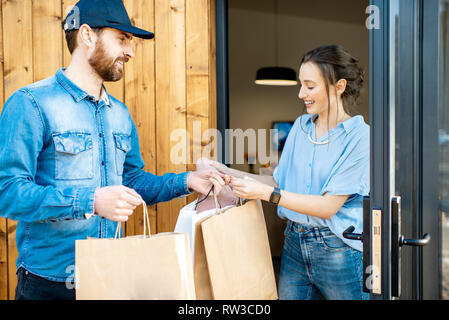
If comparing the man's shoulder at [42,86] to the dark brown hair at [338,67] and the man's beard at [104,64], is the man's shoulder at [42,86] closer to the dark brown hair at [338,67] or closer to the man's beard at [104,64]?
the man's beard at [104,64]

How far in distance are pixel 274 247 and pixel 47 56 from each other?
298 centimetres

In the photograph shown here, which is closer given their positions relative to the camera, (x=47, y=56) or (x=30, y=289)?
(x=30, y=289)

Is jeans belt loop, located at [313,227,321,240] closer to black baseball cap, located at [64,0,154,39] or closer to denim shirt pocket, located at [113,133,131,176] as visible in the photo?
denim shirt pocket, located at [113,133,131,176]

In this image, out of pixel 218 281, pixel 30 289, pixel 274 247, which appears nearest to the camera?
pixel 218 281

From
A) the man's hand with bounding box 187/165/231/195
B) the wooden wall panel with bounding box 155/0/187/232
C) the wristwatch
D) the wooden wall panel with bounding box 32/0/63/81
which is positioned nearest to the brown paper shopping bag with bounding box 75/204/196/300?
the man's hand with bounding box 187/165/231/195

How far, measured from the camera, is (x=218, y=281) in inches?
46.2

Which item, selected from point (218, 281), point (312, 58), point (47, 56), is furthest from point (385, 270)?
point (47, 56)

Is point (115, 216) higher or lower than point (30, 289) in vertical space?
higher

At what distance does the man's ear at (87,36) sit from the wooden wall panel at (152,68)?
21.3 inches

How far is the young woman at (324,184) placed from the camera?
1.51m

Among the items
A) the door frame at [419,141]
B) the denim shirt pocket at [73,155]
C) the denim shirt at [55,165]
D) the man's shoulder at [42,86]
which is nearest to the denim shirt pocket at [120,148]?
the denim shirt at [55,165]

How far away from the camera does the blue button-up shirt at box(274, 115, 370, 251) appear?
1.51m
